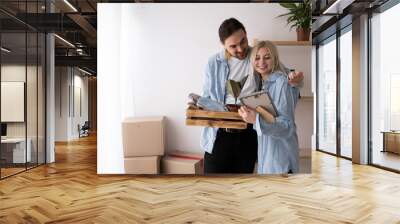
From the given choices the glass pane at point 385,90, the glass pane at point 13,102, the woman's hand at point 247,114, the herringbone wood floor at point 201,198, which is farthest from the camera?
the glass pane at point 385,90

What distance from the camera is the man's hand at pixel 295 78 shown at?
197 inches

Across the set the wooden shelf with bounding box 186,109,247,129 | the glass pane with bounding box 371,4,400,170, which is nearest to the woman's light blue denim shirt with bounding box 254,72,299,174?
the wooden shelf with bounding box 186,109,247,129

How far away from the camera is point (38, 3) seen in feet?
21.5

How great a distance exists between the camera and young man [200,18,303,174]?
4.95 metres

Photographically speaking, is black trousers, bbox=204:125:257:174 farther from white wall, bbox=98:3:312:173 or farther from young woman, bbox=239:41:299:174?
white wall, bbox=98:3:312:173

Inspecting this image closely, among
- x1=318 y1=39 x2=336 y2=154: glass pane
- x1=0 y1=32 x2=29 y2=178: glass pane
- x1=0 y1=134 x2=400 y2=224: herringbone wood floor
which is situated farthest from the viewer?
x1=318 y1=39 x2=336 y2=154: glass pane

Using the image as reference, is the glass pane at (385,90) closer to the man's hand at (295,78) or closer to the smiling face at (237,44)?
the man's hand at (295,78)

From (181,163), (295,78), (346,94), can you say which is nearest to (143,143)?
(181,163)

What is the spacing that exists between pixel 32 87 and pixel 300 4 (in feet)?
13.6

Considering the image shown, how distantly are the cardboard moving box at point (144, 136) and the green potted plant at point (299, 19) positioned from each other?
6.51ft

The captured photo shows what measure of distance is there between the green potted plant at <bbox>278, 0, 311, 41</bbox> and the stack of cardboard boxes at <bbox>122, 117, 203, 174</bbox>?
1950 mm

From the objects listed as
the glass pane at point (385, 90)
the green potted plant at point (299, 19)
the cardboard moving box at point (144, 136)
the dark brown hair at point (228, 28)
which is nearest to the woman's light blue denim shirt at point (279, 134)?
the green potted plant at point (299, 19)

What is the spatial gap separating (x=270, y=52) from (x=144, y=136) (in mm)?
1842

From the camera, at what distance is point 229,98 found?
4.97 meters
